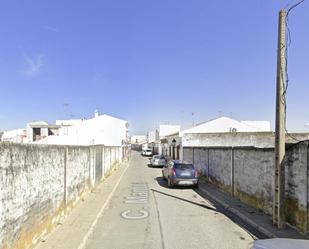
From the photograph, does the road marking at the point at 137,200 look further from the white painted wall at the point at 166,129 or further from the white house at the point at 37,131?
the white painted wall at the point at 166,129

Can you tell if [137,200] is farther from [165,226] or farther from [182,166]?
[182,166]

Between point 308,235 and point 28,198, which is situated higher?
point 28,198

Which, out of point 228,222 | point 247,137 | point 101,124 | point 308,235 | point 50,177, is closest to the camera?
point 308,235

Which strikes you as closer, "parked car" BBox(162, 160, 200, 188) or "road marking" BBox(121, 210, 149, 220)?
"road marking" BBox(121, 210, 149, 220)

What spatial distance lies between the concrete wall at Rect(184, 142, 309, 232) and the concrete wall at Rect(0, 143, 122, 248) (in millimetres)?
6388

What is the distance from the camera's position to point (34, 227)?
693cm

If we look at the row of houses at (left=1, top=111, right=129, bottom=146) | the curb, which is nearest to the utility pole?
the curb

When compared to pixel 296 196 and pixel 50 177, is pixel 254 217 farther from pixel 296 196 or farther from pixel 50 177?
pixel 50 177

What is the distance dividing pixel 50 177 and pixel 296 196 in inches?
254

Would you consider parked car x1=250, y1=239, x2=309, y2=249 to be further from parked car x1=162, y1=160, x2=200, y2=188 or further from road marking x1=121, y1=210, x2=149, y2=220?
parked car x1=162, y1=160, x2=200, y2=188

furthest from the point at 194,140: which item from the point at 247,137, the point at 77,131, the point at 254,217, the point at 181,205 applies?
the point at 254,217

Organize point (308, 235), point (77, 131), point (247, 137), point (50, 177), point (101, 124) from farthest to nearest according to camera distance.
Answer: point (101, 124) < point (77, 131) < point (247, 137) < point (50, 177) < point (308, 235)

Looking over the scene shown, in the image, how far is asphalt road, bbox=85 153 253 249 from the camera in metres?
7.46

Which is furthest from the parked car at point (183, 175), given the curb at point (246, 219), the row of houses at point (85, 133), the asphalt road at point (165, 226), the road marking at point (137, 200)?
the row of houses at point (85, 133)
